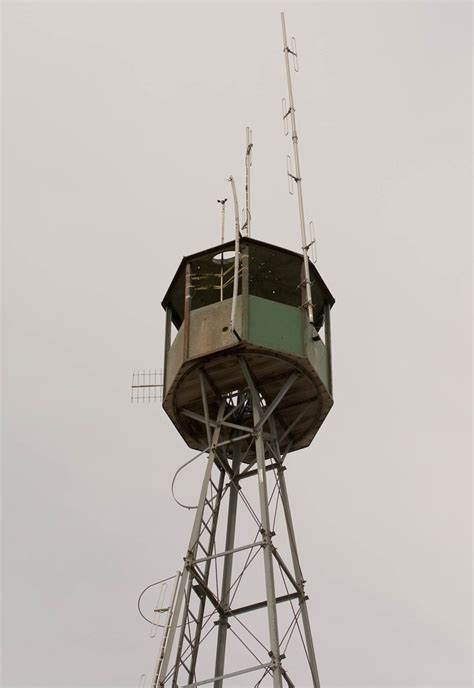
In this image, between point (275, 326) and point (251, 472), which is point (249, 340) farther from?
point (251, 472)

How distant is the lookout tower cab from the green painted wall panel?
3 cm

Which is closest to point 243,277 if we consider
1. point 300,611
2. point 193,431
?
point 193,431

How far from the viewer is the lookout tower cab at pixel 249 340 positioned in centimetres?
2730

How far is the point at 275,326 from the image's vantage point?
2756cm

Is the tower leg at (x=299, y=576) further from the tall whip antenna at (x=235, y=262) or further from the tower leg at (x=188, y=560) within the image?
the tall whip antenna at (x=235, y=262)

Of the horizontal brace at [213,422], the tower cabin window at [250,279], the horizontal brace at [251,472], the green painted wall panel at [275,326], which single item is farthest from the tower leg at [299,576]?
the tower cabin window at [250,279]

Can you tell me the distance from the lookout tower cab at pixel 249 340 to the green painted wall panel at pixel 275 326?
3 centimetres

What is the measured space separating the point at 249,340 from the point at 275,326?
3.31 feet

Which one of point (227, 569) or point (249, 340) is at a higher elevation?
point (249, 340)

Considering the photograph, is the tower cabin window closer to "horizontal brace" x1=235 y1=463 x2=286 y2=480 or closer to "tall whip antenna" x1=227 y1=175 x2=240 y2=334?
"tall whip antenna" x1=227 y1=175 x2=240 y2=334

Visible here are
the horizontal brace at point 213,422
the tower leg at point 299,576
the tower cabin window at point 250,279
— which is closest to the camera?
the tower leg at point 299,576

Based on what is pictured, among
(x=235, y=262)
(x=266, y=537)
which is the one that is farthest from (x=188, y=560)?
(x=235, y=262)

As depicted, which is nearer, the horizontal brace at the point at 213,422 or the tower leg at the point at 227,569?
the tower leg at the point at 227,569

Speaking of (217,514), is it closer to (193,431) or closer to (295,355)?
(193,431)
